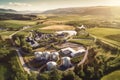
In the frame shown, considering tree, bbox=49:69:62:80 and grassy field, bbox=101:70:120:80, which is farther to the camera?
grassy field, bbox=101:70:120:80

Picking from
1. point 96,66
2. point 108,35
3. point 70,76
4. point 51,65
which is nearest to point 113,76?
point 96,66

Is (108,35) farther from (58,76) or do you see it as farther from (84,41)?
(58,76)

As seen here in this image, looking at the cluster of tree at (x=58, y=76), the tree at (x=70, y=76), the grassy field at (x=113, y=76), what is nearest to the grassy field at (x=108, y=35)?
the grassy field at (x=113, y=76)

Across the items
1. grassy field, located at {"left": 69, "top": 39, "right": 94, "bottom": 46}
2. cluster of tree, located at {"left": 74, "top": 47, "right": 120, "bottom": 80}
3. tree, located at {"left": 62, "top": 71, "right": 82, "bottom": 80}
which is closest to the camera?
tree, located at {"left": 62, "top": 71, "right": 82, "bottom": 80}

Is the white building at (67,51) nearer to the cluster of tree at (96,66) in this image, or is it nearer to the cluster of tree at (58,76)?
the cluster of tree at (96,66)

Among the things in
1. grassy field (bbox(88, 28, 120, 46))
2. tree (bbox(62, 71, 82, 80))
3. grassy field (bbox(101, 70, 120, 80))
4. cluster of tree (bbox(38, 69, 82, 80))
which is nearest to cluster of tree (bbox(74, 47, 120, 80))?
grassy field (bbox(101, 70, 120, 80))

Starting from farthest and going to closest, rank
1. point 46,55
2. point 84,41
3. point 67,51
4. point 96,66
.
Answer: point 84,41 < point 67,51 < point 46,55 < point 96,66

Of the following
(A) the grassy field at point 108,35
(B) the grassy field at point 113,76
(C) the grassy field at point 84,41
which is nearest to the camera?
(B) the grassy field at point 113,76

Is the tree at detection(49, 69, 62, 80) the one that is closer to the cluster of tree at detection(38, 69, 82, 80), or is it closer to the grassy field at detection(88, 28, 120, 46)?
the cluster of tree at detection(38, 69, 82, 80)

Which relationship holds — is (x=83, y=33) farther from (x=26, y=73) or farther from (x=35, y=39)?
(x=26, y=73)
